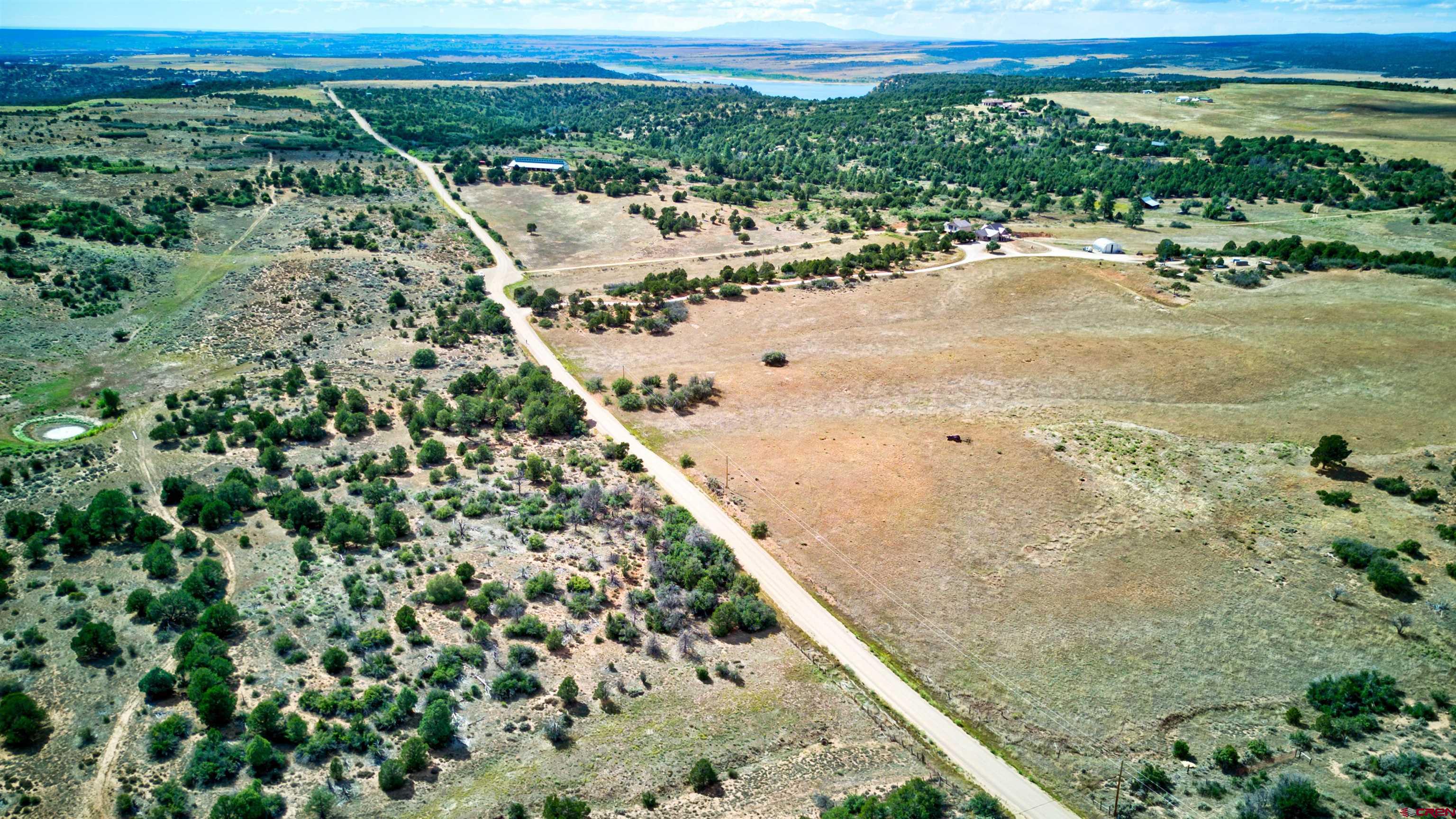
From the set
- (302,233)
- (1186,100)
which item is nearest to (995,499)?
(302,233)

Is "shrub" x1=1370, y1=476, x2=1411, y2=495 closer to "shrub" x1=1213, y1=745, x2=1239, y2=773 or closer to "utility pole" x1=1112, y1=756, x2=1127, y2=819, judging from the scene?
"shrub" x1=1213, y1=745, x2=1239, y2=773

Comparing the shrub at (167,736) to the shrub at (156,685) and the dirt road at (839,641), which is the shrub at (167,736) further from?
the dirt road at (839,641)

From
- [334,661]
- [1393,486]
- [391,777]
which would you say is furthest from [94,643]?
[1393,486]


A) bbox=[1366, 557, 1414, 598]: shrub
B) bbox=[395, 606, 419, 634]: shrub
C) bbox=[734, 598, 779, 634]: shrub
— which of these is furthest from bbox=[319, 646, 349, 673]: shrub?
bbox=[1366, 557, 1414, 598]: shrub

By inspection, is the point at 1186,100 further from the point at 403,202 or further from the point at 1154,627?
the point at 1154,627

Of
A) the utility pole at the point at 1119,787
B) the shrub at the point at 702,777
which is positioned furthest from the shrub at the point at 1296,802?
the shrub at the point at 702,777

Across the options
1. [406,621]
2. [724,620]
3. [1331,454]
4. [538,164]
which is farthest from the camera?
[538,164]

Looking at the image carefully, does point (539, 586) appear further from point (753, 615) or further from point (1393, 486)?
point (1393, 486)
